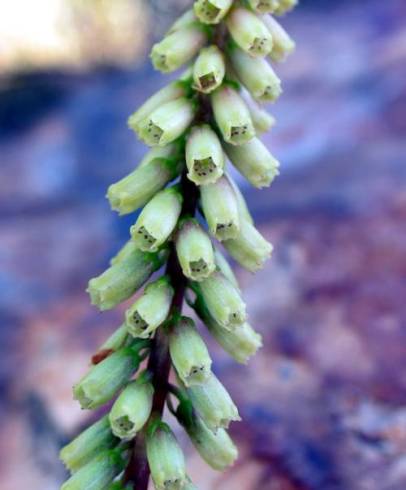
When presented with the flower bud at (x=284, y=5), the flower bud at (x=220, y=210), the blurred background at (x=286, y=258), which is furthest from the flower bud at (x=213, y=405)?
the blurred background at (x=286, y=258)

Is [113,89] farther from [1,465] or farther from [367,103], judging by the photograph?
[1,465]

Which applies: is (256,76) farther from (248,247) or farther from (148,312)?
(148,312)

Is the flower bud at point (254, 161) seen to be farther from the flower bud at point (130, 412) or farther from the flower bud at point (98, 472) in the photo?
the flower bud at point (98, 472)

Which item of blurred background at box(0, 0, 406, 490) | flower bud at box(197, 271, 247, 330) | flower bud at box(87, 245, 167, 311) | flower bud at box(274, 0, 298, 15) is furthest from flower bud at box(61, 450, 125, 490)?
flower bud at box(274, 0, 298, 15)

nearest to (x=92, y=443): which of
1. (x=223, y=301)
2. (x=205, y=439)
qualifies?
(x=205, y=439)

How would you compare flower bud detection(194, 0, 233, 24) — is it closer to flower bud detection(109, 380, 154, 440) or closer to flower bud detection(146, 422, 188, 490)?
flower bud detection(109, 380, 154, 440)
